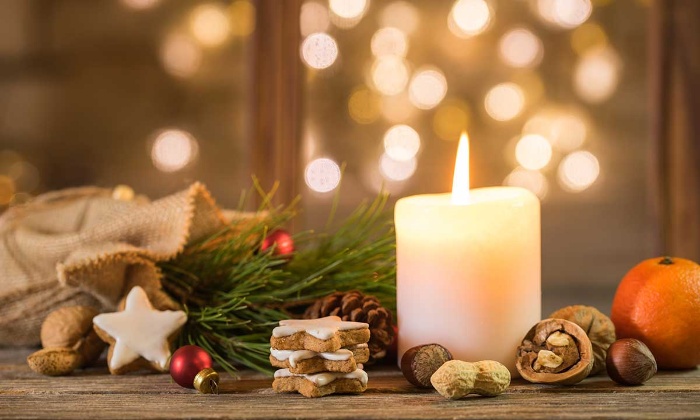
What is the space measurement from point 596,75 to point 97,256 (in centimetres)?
166

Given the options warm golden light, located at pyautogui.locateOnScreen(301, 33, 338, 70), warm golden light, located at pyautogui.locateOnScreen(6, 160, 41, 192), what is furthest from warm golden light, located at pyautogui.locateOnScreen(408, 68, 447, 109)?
warm golden light, located at pyautogui.locateOnScreen(6, 160, 41, 192)

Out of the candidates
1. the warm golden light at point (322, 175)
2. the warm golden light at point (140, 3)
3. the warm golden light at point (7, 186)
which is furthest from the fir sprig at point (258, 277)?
the warm golden light at point (7, 186)

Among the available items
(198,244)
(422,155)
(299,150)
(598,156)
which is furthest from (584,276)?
(198,244)

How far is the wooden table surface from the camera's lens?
50 centimetres

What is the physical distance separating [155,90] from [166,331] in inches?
60.8

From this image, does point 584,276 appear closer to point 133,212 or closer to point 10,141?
point 133,212

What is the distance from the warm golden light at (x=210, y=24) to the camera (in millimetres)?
2018

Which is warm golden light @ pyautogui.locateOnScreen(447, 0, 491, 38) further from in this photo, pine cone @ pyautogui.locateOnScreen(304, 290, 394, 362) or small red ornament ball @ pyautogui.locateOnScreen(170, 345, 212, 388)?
small red ornament ball @ pyautogui.locateOnScreen(170, 345, 212, 388)

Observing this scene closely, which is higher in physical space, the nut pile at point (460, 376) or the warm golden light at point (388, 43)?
the warm golden light at point (388, 43)

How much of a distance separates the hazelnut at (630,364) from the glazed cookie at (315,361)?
211mm

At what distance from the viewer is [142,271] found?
0.70 meters

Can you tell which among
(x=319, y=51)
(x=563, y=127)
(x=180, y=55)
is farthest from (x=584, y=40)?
(x=180, y=55)

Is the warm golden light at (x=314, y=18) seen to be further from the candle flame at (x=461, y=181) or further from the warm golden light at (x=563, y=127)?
the candle flame at (x=461, y=181)

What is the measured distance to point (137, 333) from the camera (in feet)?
2.12
